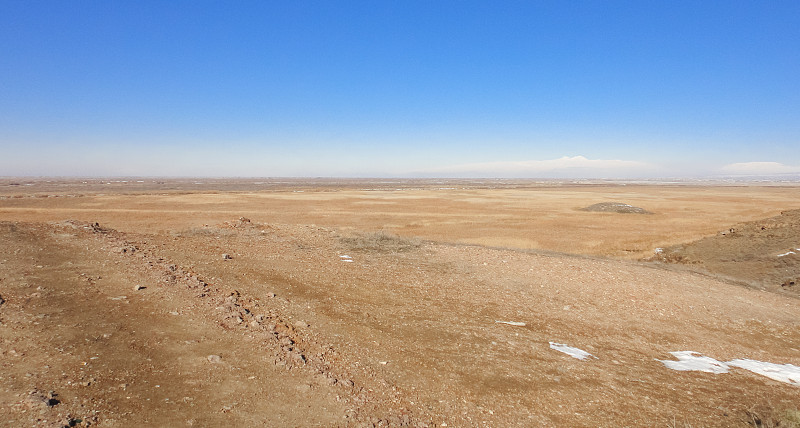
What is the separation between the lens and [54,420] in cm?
445

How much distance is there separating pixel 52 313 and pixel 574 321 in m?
11.0

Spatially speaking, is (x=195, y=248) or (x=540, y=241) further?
(x=540, y=241)

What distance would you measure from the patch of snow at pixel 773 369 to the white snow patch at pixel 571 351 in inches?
120

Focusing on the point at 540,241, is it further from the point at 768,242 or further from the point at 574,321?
the point at 574,321

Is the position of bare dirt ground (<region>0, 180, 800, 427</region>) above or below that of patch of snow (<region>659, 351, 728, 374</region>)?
above

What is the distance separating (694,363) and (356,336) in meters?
6.84

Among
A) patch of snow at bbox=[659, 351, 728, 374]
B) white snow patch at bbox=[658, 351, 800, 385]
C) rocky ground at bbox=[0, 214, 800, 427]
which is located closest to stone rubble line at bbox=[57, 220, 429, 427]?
rocky ground at bbox=[0, 214, 800, 427]

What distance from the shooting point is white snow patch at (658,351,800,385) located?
7.60 metres

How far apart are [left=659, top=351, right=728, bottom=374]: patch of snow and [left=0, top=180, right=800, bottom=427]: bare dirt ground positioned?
0.26 m

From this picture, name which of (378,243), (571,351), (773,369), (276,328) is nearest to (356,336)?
(276,328)

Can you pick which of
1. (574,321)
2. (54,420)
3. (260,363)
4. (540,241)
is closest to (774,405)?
(574,321)

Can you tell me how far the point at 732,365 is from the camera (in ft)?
26.3

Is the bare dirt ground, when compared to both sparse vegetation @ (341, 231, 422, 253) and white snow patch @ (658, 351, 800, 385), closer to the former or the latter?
white snow patch @ (658, 351, 800, 385)

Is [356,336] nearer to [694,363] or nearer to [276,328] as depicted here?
[276,328]
